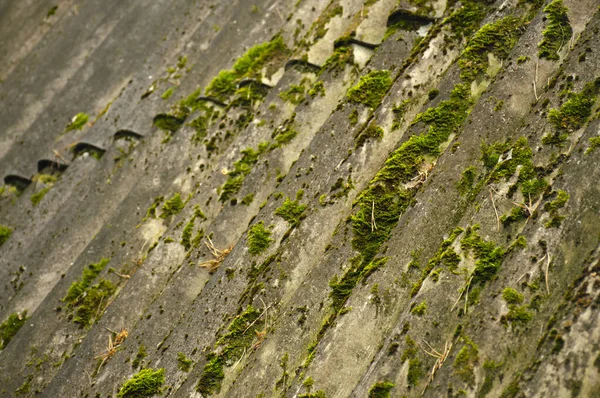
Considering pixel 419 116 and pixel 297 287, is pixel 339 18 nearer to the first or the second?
pixel 419 116

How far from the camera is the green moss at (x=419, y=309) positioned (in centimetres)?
296

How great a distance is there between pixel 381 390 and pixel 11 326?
3.39 meters

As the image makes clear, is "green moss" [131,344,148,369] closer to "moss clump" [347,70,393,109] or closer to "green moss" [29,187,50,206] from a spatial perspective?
"moss clump" [347,70,393,109]

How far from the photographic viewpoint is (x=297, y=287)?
3.62m

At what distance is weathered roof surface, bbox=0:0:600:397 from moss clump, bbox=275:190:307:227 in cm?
2

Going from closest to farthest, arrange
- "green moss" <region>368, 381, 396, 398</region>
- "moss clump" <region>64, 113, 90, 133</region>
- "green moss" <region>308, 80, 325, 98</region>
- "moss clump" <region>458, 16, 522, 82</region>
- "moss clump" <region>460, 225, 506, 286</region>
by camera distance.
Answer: "green moss" <region>368, 381, 396, 398</region> < "moss clump" <region>460, 225, 506, 286</region> < "moss clump" <region>458, 16, 522, 82</region> < "green moss" <region>308, 80, 325, 98</region> < "moss clump" <region>64, 113, 90, 133</region>

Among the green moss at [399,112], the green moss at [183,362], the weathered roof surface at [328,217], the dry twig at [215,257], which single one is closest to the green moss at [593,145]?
the weathered roof surface at [328,217]

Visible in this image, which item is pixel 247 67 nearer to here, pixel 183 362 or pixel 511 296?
pixel 183 362

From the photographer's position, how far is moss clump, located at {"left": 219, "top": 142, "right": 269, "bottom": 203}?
14.8 ft

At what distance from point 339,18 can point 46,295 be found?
306 cm

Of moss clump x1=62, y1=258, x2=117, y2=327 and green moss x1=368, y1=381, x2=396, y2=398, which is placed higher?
moss clump x1=62, y1=258, x2=117, y2=327

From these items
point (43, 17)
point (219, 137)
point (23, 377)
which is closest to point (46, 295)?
point (23, 377)

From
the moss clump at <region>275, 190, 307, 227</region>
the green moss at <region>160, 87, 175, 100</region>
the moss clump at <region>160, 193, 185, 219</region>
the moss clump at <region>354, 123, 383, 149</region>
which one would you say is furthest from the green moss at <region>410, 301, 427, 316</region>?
the green moss at <region>160, 87, 175, 100</region>

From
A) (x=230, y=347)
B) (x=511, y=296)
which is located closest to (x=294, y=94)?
(x=230, y=347)
